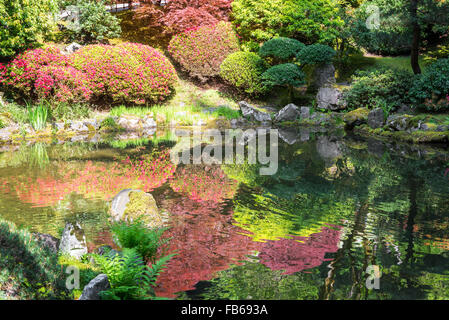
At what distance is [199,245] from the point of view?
4.23 m

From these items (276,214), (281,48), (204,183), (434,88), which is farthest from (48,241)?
(281,48)

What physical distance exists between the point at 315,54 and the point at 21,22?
11275mm

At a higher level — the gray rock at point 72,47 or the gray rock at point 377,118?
the gray rock at point 72,47

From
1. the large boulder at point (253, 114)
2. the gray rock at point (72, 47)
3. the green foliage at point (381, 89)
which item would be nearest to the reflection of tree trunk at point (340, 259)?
the green foliage at point (381, 89)

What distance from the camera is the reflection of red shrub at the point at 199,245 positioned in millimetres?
3502

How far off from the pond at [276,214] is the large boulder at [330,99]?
6.49 m

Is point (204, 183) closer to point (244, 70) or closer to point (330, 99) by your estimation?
point (330, 99)

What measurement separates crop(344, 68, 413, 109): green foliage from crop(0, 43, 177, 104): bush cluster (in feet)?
25.8

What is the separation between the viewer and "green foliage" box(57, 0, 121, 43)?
61.3ft

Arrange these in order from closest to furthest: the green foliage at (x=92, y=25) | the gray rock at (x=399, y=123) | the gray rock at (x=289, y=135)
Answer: the gray rock at (x=289, y=135) → the gray rock at (x=399, y=123) → the green foliage at (x=92, y=25)

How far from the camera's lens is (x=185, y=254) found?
4008 millimetres

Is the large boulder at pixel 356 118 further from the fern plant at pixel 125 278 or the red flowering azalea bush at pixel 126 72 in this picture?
the fern plant at pixel 125 278

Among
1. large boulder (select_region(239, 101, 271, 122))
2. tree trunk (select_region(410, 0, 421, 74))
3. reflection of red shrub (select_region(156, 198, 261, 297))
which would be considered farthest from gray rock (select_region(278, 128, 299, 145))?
reflection of red shrub (select_region(156, 198, 261, 297))
